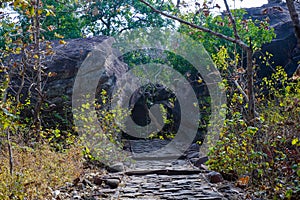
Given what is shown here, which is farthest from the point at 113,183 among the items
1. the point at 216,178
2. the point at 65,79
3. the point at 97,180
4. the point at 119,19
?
the point at 119,19

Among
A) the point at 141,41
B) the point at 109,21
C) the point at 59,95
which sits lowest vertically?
the point at 59,95

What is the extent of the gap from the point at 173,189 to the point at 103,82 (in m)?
5.30

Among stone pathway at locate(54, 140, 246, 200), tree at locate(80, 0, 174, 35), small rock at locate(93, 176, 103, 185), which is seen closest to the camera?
stone pathway at locate(54, 140, 246, 200)

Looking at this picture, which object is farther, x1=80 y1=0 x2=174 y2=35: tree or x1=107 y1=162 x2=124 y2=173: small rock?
x1=80 y1=0 x2=174 y2=35: tree

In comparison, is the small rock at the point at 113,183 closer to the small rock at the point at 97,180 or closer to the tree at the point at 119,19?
the small rock at the point at 97,180

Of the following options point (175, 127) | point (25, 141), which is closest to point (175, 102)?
point (175, 127)

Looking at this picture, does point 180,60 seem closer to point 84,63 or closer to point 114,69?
point 114,69

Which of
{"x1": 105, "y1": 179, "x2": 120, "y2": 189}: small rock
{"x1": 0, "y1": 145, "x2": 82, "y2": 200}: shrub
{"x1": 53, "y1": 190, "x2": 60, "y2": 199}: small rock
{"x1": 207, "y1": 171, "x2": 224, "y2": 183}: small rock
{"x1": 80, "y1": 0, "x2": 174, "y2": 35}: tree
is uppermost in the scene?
{"x1": 80, "y1": 0, "x2": 174, "y2": 35}: tree

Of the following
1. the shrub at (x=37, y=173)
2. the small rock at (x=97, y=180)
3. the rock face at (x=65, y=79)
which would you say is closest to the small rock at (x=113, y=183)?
the small rock at (x=97, y=180)

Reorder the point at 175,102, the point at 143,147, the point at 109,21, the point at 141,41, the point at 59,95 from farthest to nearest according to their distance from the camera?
the point at 109,21, the point at 141,41, the point at 175,102, the point at 143,147, the point at 59,95

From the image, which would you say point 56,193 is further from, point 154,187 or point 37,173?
point 154,187

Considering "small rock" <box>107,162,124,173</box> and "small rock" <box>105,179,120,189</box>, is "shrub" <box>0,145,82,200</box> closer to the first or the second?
"small rock" <box>105,179,120,189</box>

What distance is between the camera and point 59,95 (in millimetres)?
9328

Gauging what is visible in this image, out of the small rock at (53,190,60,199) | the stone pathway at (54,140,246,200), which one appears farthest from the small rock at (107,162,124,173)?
the small rock at (53,190,60,199)
